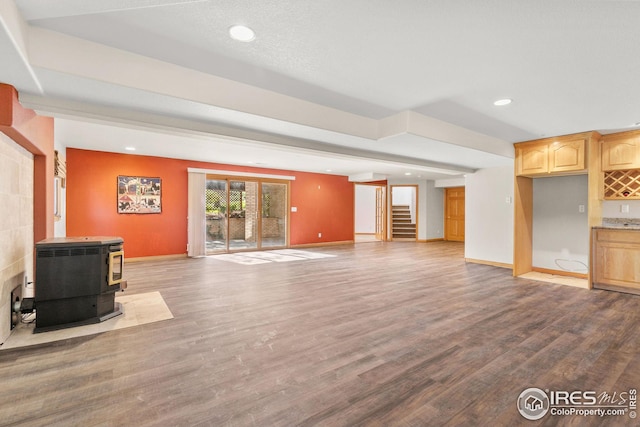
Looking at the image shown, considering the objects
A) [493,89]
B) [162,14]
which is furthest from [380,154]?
[162,14]

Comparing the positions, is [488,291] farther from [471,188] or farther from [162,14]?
[162,14]

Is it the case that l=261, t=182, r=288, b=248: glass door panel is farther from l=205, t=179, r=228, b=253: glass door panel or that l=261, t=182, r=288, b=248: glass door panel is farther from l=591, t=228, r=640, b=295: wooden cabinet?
l=591, t=228, r=640, b=295: wooden cabinet

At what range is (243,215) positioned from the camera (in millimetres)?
8500

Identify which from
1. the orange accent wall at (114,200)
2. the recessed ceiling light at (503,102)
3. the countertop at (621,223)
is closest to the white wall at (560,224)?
the countertop at (621,223)

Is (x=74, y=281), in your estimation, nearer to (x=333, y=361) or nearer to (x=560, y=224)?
(x=333, y=361)

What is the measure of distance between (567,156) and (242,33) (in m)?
5.34

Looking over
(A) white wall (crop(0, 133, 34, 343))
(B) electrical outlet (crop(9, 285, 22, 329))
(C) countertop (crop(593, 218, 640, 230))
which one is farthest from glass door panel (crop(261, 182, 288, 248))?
(C) countertop (crop(593, 218, 640, 230))

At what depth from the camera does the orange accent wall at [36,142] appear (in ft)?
8.09

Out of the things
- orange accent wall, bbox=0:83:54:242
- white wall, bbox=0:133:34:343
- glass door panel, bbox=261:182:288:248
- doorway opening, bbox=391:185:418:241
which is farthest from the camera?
doorway opening, bbox=391:185:418:241

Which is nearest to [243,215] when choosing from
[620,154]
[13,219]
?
[13,219]

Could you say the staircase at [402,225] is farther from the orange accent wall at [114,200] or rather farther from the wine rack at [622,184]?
the wine rack at [622,184]

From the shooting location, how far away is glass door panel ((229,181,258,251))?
8273mm

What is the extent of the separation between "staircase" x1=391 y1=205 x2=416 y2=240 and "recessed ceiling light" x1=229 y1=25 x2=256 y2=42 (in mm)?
10351

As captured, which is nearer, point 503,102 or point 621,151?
point 503,102
